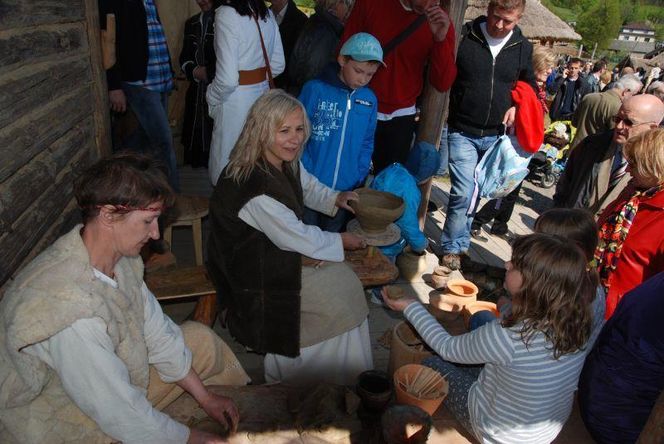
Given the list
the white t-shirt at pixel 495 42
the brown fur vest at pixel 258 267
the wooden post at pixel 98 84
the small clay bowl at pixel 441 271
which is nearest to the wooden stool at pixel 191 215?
the wooden post at pixel 98 84

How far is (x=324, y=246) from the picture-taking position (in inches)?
97.6

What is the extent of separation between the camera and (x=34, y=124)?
7.29 feet

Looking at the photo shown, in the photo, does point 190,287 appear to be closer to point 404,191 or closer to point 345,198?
point 345,198

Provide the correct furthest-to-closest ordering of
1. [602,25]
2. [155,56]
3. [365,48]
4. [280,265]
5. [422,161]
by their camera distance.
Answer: [602,25], [422,161], [155,56], [365,48], [280,265]

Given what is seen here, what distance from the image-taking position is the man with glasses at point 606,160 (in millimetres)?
3105

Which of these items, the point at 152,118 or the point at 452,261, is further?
the point at 452,261

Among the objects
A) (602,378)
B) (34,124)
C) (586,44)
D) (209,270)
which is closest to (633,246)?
(602,378)

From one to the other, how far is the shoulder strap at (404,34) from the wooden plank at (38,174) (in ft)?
7.02

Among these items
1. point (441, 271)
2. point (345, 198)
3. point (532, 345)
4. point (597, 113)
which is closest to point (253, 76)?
point (345, 198)

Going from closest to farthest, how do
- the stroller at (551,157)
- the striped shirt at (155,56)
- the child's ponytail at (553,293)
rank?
the child's ponytail at (553,293), the striped shirt at (155,56), the stroller at (551,157)

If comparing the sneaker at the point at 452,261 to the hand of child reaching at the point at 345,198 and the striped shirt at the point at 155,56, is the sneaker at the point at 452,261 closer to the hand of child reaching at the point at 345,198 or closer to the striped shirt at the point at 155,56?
the hand of child reaching at the point at 345,198

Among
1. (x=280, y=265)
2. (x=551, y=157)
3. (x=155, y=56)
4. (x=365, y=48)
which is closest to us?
(x=280, y=265)

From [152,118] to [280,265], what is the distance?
2151 mm

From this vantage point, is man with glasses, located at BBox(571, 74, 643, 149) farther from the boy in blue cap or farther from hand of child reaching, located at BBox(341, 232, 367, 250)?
hand of child reaching, located at BBox(341, 232, 367, 250)
